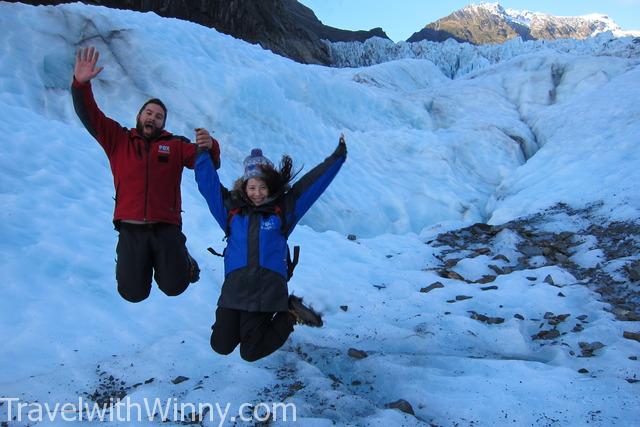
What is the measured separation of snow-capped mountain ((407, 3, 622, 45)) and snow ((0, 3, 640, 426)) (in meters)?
88.7

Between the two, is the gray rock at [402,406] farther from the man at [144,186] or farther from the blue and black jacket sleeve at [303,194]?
the man at [144,186]

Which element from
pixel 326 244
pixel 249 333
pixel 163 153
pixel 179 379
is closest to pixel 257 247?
pixel 249 333

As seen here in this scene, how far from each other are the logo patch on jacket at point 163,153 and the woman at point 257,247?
443mm

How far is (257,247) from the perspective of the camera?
3676 millimetres

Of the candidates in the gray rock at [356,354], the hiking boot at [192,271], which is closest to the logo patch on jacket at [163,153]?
the hiking boot at [192,271]

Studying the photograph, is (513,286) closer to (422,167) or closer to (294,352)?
(294,352)

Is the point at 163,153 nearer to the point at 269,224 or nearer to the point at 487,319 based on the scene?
the point at 269,224

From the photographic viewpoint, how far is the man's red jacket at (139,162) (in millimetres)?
4039

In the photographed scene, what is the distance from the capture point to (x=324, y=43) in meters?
59.9

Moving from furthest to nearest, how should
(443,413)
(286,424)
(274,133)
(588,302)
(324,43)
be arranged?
(324,43), (274,133), (588,302), (443,413), (286,424)

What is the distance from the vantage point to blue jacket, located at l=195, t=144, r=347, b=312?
366 centimetres

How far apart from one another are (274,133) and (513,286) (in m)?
7.84

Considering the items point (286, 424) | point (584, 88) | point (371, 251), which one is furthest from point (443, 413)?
point (584, 88)

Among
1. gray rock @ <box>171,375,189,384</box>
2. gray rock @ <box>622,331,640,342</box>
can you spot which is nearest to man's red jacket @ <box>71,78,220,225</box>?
gray rock @ <box>171,375,189,384</box>
